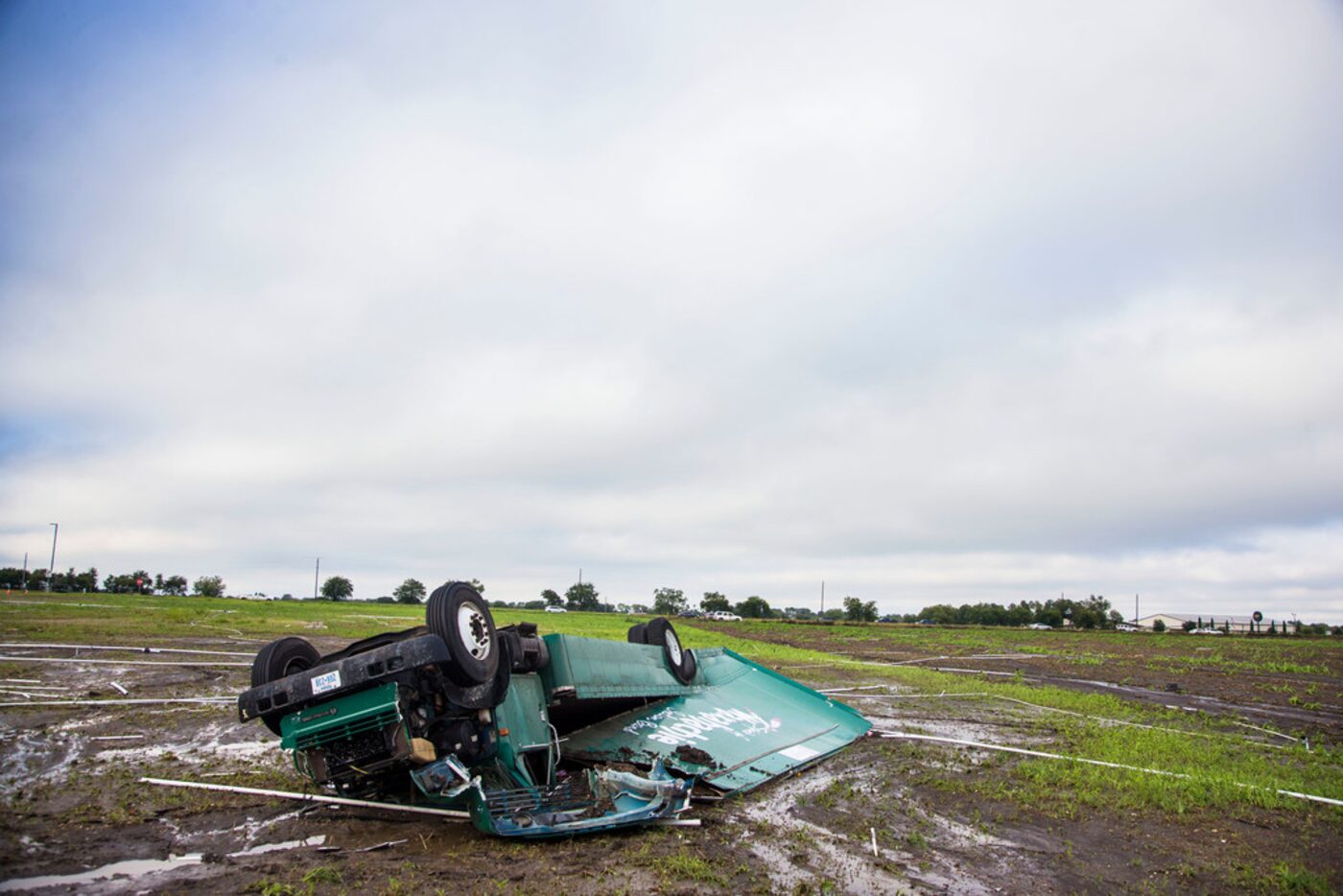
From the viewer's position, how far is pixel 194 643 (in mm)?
22312

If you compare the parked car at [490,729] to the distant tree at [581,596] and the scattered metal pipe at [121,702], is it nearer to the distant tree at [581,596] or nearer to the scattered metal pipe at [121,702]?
the scattered metal pipe at [121,702]

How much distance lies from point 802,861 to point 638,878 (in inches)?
49.2

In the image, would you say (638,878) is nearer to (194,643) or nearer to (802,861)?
(802,861)

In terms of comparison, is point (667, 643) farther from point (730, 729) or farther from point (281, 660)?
point (281, 660)

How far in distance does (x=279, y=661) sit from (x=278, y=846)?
1.28 m

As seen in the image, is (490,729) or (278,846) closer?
(278,846)

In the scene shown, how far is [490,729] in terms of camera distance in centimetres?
598

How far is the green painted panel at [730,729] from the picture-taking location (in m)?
7.78

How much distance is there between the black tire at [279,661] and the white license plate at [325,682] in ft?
1.29

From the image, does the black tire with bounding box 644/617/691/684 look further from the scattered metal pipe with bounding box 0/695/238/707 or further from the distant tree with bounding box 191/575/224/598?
the distant tree with bounding box 191/575/224/598

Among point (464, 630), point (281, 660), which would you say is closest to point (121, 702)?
point (281, 660)

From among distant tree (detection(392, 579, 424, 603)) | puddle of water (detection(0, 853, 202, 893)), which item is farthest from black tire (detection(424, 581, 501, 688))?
distant tree (detection(392, 579, 424, 603))

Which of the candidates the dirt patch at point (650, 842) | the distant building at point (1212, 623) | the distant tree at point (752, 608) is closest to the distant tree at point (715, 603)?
the distant tree at point (752, 608)

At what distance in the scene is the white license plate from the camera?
5.37 m
